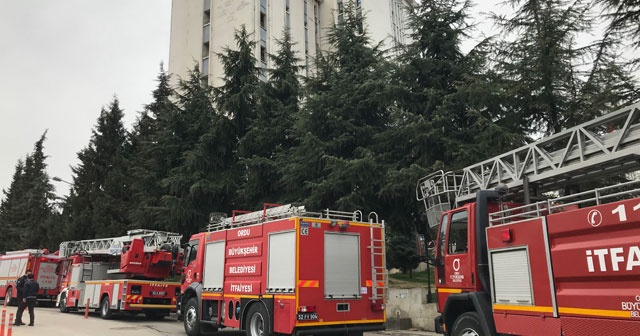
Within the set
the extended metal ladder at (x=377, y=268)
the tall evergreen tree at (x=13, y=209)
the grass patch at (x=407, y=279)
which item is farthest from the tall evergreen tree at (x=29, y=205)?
the extended metal ladder at (x=377, y=268)

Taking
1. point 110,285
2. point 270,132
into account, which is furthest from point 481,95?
point 110,285

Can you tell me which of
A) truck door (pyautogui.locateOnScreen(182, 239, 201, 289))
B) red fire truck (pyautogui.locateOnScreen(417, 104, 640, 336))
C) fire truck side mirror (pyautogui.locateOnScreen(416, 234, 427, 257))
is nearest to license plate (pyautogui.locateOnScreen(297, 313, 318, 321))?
red fire truck (pyautogui.locateOnScreen(417, 104, 640, 336))

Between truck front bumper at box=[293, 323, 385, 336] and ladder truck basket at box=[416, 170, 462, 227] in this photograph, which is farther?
truck front bumper at box=[293, 323, 385, 336]

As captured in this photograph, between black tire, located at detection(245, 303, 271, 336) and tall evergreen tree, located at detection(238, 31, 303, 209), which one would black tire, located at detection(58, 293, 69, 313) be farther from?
black tire, located at detection(245, 303, 271, 336)

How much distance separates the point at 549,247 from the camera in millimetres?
6496

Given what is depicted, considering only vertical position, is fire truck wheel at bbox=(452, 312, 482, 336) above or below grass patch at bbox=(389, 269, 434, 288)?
below

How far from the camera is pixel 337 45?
70.0ft

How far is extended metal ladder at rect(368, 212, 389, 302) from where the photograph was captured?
463 inches

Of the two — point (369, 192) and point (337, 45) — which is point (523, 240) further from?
point (337, 45)

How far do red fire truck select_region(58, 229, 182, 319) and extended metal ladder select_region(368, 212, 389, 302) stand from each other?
9861 millimetres

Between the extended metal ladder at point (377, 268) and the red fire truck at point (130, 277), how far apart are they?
9.86 m

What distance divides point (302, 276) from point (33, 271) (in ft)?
74.6

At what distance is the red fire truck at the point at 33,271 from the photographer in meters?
27.1

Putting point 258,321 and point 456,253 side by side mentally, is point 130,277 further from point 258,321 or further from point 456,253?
point 456,253
